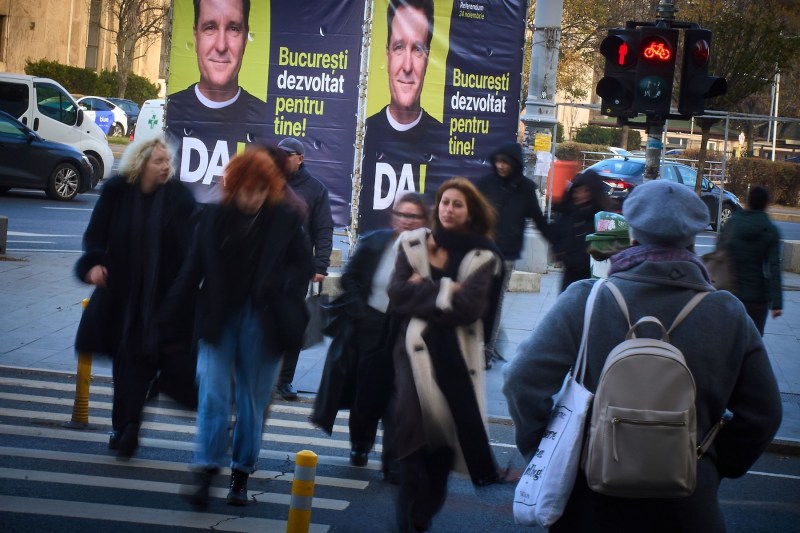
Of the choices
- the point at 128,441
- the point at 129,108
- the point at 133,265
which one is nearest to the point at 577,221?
the point at 133,265

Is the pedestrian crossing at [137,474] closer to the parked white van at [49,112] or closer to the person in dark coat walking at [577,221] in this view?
the person in dark coat walking at [577,221]

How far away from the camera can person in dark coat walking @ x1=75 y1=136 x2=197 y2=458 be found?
252 inches

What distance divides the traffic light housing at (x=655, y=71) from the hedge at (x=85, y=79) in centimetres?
3758

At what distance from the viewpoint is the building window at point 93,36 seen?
51.0 metres

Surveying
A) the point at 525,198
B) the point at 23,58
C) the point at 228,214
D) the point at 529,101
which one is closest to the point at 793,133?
the point at 23,58

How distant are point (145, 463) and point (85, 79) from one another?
42042mm

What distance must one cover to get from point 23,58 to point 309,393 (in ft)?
141

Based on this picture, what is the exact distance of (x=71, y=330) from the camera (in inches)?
425

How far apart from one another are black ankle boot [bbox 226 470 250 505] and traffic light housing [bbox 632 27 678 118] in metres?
5.31

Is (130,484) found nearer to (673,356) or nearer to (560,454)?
(560,454)

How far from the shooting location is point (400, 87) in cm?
1312

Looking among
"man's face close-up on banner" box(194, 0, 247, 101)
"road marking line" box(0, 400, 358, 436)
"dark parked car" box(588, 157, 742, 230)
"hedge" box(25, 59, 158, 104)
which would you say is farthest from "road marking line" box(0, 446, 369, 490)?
"hedge" box(25, 59, 158, 104)

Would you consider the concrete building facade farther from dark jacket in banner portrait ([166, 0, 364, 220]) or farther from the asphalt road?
the asphalt road

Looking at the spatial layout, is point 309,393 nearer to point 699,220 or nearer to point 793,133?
point 699,220
